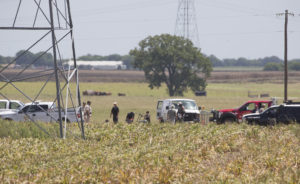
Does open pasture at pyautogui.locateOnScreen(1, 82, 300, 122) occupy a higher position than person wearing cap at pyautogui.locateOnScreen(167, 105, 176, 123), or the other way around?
person wearing cap at pyautogui.locateOnScreen(167, 105, 176, 123)

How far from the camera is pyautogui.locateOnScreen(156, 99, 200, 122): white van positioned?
3238 centimetres

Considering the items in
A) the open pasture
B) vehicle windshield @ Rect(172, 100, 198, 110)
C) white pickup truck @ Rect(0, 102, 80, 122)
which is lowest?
the open pasture

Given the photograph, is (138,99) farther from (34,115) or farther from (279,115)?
(279,115)

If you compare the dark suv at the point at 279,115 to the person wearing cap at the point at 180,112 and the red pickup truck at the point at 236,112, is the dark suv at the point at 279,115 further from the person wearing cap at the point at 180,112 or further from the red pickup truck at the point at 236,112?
the person wearing cap at the point at 180,112

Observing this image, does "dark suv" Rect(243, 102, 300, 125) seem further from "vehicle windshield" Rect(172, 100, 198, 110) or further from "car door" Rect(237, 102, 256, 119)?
"vehicle windshield" Rect(172, 100, 198, 110)

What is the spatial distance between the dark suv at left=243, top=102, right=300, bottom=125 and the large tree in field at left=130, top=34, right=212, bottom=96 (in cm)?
6583

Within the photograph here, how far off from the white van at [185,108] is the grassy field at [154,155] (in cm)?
622

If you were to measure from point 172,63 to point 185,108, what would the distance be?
66.4 m

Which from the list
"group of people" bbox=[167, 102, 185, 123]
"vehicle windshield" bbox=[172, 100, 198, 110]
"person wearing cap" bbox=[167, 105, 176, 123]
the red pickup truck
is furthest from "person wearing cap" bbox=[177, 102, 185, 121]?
the red pickup truck

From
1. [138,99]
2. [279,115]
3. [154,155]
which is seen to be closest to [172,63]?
[138,99]

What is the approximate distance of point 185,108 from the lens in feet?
109

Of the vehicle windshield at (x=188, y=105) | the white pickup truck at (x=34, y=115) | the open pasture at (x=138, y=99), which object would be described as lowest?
the open pasture at (x=138, y=99)

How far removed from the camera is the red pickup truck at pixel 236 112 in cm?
3231

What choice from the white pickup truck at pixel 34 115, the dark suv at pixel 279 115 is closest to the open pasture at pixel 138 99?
the white pickup truck at pixel 34 115
